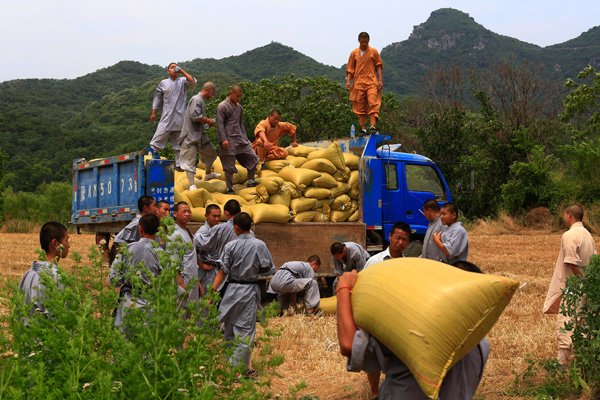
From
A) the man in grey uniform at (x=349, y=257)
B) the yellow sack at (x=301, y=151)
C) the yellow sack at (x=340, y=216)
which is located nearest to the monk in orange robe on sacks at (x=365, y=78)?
the yellow sack at (x=301, y=151)

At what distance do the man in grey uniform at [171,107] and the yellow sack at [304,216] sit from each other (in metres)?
1.69

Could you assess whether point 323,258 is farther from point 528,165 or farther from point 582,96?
point 582,96

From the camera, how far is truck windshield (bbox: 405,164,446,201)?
988 cm

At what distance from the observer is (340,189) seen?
9.16 meters

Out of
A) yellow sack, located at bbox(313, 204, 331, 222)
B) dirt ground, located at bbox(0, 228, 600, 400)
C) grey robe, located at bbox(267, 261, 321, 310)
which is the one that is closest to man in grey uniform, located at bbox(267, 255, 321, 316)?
grey robe, located at bbox(267, 261, 321, 310)

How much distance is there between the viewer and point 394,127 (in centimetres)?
3566

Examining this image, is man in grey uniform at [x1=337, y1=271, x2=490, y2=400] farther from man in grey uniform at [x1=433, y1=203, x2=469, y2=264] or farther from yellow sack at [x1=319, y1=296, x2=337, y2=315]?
yellow sack at [x1=319, y1=296, x2=337, y2=315]

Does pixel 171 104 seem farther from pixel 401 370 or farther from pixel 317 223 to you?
pixel 401 370

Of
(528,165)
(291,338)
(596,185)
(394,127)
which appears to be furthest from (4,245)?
(394,127)

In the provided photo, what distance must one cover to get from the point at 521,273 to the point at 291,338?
22.9 ft

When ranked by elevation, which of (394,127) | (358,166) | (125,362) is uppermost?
(394,127)

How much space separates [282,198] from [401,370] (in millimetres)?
5982

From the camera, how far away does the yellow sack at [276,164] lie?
9.42 m

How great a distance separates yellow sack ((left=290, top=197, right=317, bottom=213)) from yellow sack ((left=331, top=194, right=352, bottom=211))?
41 centimetres
